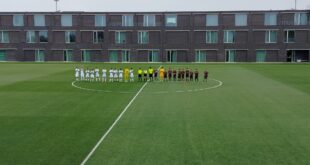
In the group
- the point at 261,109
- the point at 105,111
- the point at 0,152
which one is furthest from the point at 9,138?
the point at 261,109

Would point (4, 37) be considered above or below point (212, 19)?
below

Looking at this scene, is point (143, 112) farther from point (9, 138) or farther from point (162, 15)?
point (162, 15)

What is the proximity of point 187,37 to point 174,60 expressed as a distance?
5.38 meters

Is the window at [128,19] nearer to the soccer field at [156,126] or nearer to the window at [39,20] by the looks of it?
the window at [39,20]

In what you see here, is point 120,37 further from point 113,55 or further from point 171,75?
point 171,75

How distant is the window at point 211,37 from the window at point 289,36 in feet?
45.0

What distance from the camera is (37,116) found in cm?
2308

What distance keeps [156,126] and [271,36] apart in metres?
71.4

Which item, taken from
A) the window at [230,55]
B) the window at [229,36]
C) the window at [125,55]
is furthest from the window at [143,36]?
the window at [230,55]

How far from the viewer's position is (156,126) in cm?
2061

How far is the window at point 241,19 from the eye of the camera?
87.3 metres

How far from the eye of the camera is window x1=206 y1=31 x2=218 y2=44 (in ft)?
289

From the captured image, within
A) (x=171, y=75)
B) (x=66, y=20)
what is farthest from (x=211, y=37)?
(x=171, y=75)

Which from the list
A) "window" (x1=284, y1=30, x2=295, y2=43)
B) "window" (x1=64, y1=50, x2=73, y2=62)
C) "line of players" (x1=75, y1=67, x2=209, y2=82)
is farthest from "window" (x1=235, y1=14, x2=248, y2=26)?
"line of players" (x1=75, y1=67, x2=209, y2=82)
